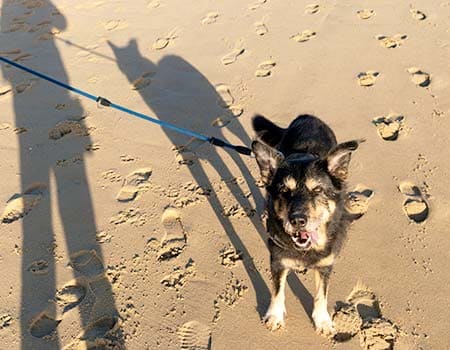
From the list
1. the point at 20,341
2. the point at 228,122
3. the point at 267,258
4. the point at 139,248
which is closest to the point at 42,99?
the point at 228,122

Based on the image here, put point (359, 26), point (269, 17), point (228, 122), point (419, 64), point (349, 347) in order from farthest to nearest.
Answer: point (269, 17) → point (359, 26) → point (419, 64) → point (228, 122) → point (349, 347)

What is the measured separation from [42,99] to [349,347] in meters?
5.90

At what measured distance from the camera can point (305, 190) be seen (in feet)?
9.80

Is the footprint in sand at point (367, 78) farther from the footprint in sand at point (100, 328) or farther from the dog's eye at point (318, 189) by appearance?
the footprint in sand at point (100, 328)

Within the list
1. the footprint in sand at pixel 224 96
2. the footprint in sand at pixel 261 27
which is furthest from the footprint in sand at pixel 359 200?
the footprint in sand at pixel 261 27

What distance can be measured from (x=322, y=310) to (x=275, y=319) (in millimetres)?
398

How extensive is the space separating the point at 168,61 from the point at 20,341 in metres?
5.29

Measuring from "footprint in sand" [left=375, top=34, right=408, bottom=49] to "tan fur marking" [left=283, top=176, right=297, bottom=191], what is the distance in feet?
15.8

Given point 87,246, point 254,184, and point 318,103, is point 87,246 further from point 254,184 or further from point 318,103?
point 318,103

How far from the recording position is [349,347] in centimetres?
329

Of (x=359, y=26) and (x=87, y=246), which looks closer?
(x=87, y=246)

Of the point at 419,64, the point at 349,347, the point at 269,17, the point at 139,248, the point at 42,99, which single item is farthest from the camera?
the point at 269,17

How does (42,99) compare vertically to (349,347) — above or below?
above

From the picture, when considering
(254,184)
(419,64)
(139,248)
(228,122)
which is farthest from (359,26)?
(139,248)
